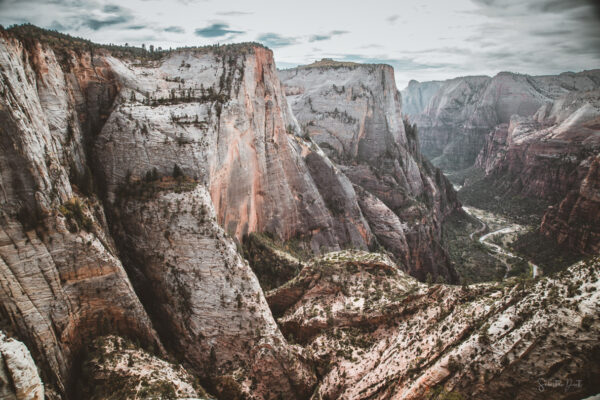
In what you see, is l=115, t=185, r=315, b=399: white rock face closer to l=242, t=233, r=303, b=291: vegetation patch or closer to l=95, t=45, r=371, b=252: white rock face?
l=95, t=45, r=371, b=252: white rock face

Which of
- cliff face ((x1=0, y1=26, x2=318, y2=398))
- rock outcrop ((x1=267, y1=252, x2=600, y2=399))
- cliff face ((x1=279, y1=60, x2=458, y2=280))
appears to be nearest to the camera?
rock outcrop ((x1=267, y1=252, x2=600, y2=399))

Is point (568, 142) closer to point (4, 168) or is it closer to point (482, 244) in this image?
point (482, 244)

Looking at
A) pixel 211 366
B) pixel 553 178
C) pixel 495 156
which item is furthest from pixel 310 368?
pixel 495 156

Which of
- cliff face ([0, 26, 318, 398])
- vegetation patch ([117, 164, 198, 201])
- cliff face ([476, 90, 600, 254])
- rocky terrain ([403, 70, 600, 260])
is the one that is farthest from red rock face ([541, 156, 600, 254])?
vegetation patch ([117, 164, 198, 201])

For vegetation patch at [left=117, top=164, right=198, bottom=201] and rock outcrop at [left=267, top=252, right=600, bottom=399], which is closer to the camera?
rock outcrop at [left=267, top=252, right=600, bottom=399]

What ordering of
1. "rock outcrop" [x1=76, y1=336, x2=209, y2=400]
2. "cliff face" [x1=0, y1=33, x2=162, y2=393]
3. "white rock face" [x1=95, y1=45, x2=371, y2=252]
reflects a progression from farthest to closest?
"white rock face" [x1=95, y1=45, x2=371, y2=252]
"rock outcrop" [x1=76, y1=336, x2=209, y2=400]
"cliff face" [x1=0, y1=33, x2=162, y2=393]

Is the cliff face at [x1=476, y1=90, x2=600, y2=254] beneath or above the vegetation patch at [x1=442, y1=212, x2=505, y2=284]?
above

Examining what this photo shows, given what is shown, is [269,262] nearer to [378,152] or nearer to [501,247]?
[378,152]
